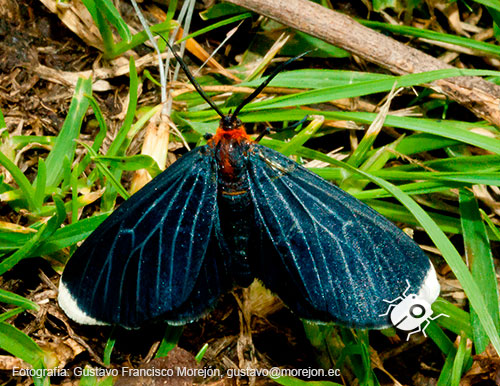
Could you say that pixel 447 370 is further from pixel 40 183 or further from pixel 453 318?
pixel 40 183

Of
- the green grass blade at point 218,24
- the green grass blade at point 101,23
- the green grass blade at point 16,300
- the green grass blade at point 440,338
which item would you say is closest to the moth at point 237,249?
the green grass blade at point 16,300

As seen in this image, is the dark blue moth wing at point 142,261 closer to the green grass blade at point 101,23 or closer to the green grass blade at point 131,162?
the green grass blade at point 131,162

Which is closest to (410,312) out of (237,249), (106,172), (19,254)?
(237,249)

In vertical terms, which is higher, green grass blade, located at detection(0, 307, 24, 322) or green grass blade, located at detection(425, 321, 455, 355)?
green grass blade, located at detection(425, 321, 455, 355)

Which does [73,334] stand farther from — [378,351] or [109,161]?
[378,351]

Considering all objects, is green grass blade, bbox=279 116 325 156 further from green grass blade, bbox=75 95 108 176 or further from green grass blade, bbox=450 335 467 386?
green grass blade, bbox=450 335 467 386

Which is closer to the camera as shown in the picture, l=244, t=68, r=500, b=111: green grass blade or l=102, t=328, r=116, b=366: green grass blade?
l=102, t=328, r=116, b=366: green grass blade

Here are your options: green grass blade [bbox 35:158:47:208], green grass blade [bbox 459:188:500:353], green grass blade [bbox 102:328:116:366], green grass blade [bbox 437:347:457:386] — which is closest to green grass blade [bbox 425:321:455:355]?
green grass blade [bbox 437:347:457:386]
